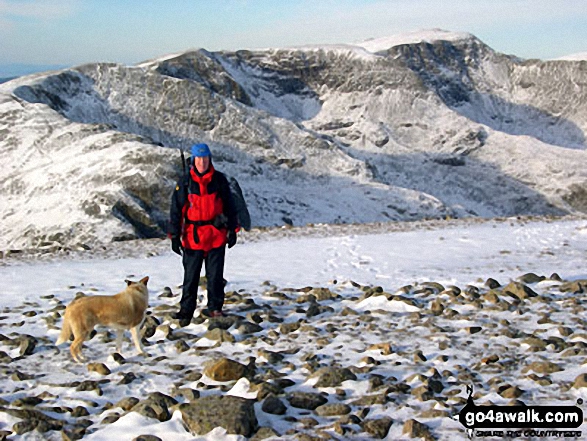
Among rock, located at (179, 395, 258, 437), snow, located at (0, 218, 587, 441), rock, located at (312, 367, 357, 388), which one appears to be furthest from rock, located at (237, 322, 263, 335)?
rock, located at (179, 395, 258, 437)

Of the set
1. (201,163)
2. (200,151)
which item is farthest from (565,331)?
Answer: (200,151)

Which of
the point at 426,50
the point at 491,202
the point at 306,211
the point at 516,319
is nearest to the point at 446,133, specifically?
the point at 491,202

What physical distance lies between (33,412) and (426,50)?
14512 centimetres

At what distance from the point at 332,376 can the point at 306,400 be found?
2.25ft

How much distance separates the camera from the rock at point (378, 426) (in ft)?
17.7

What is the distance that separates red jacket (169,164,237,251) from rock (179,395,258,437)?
3.35m

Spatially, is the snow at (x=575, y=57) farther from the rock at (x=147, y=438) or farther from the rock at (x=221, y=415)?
the rock at (x=147, y=438)

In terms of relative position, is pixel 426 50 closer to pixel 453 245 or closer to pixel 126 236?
pixel 126 236

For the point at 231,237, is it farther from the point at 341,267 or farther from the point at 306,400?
the point at 341,267

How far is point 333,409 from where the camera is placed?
5.86 metres

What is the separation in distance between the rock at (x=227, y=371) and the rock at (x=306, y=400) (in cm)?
81

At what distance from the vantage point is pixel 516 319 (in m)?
9.21

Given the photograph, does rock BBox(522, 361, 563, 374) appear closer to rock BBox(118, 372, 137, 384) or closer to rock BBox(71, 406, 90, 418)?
rock BBox(118, 372, 137, 384)

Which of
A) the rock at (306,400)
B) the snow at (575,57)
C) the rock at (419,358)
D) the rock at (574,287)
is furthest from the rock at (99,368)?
the snow at (575,57)
